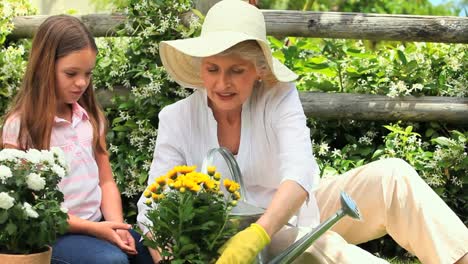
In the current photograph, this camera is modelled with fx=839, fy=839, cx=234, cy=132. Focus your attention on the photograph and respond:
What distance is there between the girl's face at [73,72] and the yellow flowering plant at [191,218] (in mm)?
639

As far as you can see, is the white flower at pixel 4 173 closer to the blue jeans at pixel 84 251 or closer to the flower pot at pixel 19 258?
the flower pot at pixel 19 258

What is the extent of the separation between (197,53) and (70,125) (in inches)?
21.5

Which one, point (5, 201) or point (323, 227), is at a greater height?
point (5, 201)

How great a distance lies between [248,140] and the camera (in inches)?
98.7

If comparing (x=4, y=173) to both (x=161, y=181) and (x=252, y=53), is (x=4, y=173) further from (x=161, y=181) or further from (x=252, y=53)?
(x=252, y=53)

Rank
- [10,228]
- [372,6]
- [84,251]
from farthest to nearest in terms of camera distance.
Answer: [372,6]
[84,251]
[10,228]

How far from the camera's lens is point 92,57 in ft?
8.27

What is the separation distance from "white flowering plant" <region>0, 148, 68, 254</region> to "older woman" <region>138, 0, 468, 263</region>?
398 mm

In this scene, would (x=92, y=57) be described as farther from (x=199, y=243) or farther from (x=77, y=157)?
(x=199, y=243)

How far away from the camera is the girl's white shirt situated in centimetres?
246

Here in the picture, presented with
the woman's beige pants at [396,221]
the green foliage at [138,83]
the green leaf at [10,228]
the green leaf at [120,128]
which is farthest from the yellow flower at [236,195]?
the green leaf at [120,128]

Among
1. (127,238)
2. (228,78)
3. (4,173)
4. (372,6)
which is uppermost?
(228,78)

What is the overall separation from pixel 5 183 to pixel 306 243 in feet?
2.35

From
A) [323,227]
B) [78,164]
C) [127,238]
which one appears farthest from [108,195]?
[323,227]
